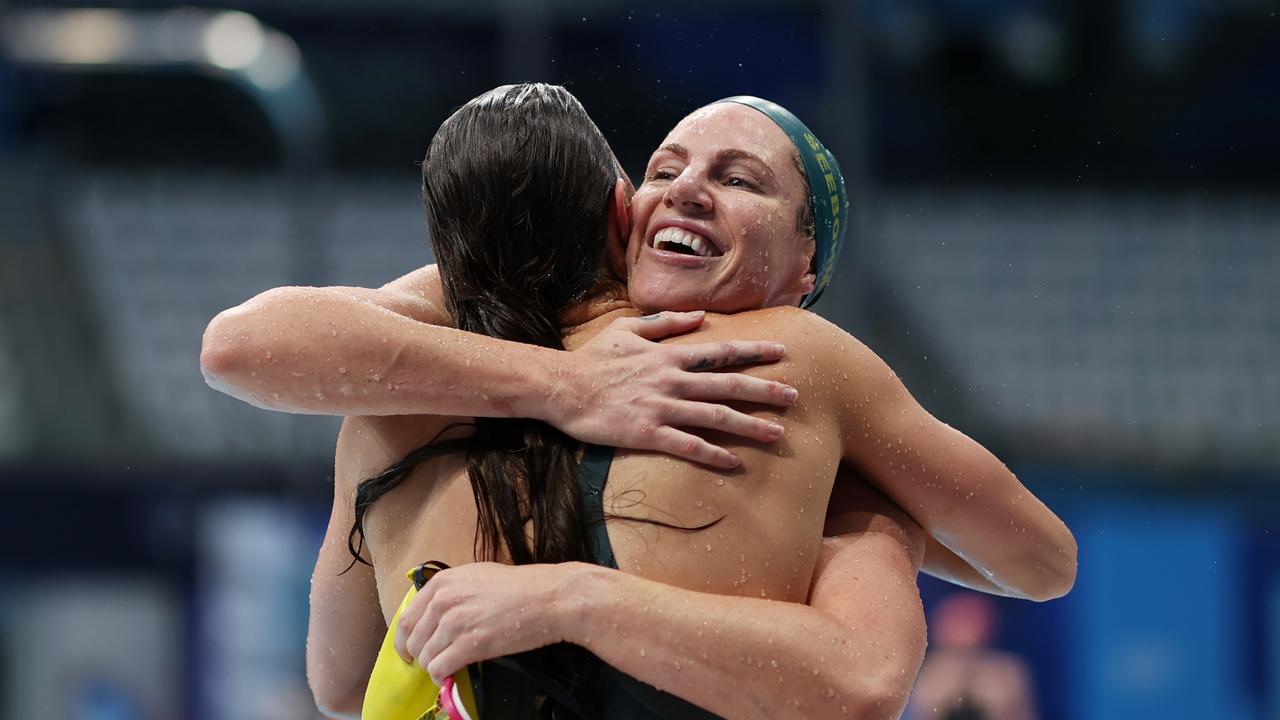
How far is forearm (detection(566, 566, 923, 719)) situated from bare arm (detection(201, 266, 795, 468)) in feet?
0.72

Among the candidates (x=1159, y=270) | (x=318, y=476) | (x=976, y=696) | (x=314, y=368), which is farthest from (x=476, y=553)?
(x=1159, y=270)

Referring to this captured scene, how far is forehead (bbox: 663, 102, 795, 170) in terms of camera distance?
8.37ft

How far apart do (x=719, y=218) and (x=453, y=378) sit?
1.78 ft

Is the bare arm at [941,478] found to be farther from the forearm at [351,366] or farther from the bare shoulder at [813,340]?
the forearm at [351,366]

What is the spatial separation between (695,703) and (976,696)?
14.7ft

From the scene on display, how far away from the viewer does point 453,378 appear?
2.25 m

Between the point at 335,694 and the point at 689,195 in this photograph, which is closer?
the point at 689,195

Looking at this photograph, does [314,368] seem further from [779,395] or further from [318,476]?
[318,476]

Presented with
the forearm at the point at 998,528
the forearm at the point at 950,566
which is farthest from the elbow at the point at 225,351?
the forearm at the point at 950,566

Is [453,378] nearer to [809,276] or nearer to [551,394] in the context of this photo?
[551,394]

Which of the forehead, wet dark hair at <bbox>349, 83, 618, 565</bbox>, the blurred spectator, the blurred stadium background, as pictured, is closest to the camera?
wet dark hair at <bbox>349, 83, 618, 565</bbox>

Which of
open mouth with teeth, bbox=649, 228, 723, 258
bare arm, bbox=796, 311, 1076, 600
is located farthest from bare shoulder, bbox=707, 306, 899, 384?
open mouth with teeth, bbox=649, 228, 723, 258

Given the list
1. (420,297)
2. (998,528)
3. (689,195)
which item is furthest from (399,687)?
(998,528)

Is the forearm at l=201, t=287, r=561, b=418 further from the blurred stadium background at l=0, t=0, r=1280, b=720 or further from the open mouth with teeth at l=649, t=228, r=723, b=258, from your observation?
the blurred stadium background at l=0, t=0, r=1280, b=720
